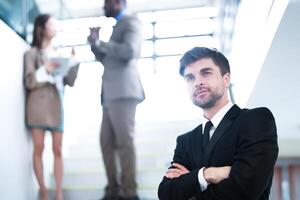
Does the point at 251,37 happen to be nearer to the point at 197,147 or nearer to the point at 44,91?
the point at 197,147

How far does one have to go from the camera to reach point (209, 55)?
5.74ft

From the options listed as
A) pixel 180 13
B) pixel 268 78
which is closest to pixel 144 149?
pixel 268 78

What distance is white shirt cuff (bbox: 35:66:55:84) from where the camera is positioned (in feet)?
9.45

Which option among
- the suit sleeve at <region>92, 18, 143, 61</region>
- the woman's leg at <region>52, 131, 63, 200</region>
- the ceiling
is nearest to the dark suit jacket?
the suit sleeve at <region>92, 18, 143, 61</region>

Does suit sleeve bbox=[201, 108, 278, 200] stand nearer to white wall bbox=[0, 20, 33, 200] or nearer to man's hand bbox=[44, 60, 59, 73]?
white wall bbox=[0, 20, 33, 200]

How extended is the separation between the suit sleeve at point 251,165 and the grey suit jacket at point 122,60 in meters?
1.19

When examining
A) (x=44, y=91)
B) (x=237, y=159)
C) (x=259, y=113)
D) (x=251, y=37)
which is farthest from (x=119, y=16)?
(x=237, y=159)

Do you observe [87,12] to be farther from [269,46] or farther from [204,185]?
[204,185]

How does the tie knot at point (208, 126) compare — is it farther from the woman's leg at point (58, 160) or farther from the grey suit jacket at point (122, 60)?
the woman's leg at point (58, 160)

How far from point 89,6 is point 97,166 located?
6.06ft

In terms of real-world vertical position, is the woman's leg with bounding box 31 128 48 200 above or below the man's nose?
below

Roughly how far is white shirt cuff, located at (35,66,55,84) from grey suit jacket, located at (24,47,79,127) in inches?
0.9

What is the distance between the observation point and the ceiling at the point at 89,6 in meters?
3.64

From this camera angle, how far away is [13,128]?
2.68 meters
